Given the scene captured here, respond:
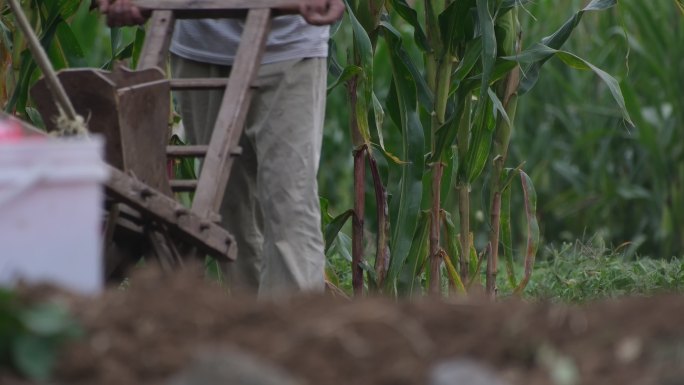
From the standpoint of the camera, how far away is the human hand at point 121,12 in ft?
12.6

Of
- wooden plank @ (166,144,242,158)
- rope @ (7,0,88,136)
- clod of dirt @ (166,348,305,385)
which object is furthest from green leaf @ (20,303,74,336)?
wooden plank @ (166,144,242,158)

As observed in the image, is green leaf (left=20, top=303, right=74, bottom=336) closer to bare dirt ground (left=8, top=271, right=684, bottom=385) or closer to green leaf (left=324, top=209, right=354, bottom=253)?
bare dirt ground (left=8, top=271, right=684, bottom=385)

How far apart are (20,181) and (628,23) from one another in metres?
8.34

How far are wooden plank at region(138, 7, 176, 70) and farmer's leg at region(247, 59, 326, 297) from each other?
0.32 metres

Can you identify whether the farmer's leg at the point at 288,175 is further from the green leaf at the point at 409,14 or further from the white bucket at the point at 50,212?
the white bucket at the point at 50,212

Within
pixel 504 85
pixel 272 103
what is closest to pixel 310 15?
pixel 272 103

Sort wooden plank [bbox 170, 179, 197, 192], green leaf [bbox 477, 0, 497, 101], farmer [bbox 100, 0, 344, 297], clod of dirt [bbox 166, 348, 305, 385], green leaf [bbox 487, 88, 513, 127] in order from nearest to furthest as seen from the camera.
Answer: clod of dirt [bbox 166, 348, 305, 385], wooden plank [bbox 170, 179, 197, 192], farmer [bbox 100, 0, 344, 297], green leaf [bbox 477, 0, 497, 101], green leaf [bbox 487, 88, 513, 127]

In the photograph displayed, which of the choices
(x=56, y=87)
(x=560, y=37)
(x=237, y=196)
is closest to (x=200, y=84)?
(x=237, y=196)

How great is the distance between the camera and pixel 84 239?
2422 millimetres

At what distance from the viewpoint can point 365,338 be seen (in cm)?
217

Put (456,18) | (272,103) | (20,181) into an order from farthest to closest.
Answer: (456,18), (272,103), (20,181)

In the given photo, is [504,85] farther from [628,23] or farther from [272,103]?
[628,23]

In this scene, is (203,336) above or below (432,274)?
above

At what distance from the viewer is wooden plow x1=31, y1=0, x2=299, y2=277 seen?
3.29m
